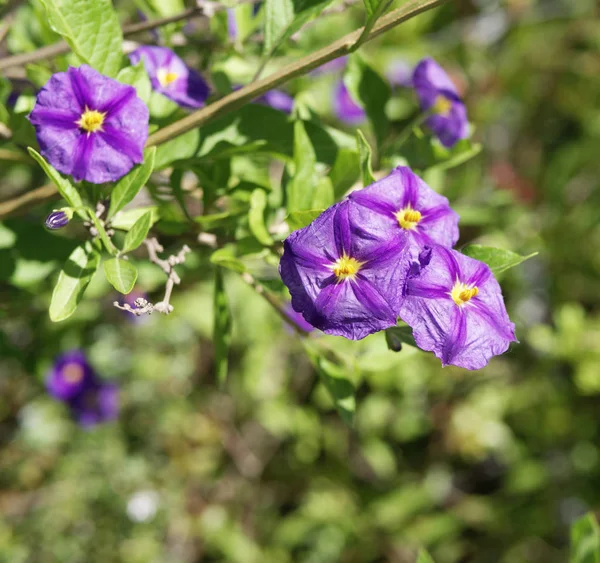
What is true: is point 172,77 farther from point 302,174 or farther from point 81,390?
point 81,390

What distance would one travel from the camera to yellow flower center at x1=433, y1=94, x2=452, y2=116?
174cm

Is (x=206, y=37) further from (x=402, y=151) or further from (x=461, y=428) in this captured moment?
(x=461, y=428)

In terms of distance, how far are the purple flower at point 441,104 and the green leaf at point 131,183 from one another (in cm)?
86

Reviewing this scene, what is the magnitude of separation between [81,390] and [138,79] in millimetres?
1979

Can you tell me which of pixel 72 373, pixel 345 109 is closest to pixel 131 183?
pixel 72 373

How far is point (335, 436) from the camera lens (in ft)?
12.0

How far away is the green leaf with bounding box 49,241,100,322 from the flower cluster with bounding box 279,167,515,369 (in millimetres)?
389

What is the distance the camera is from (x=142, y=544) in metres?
3.39

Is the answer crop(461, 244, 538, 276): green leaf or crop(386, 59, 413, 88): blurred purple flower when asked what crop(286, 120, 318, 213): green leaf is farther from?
crop(386, 59, 413, 88): blurred purple flower

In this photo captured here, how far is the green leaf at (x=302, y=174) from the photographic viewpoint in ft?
4.52

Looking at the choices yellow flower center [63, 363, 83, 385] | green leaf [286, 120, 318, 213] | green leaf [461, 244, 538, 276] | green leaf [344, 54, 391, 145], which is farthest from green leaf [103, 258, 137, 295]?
yellow flower center [63, 363, 83, 385]

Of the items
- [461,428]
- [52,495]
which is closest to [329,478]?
[461,428]

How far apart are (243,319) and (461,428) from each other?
4.75 ft

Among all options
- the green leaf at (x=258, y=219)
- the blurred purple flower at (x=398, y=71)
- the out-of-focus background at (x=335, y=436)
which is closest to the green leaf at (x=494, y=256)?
the green leaf at (x=258, y=219)
